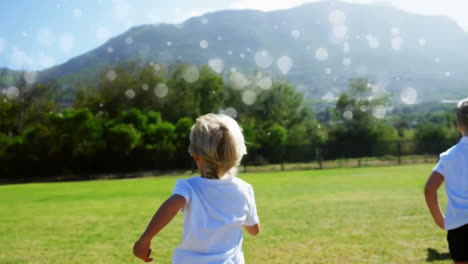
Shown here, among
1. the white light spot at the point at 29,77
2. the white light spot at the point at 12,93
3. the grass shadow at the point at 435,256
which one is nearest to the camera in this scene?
the grass shadow at the point at 435,256

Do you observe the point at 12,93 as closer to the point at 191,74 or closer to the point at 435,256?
the point at 191,74

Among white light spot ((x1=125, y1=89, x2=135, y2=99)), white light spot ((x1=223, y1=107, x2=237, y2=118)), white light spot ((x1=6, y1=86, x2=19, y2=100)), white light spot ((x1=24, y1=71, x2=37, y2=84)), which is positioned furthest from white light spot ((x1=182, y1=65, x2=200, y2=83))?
white light spot ((x1=24, y1=71, x2=37, y2=84))

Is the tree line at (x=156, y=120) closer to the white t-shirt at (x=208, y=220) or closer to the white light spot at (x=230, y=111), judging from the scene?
the white light spot at (x=230, y=111)

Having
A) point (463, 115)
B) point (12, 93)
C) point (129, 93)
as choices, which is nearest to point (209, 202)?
point (463, 115)

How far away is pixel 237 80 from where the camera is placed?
57.9 metres

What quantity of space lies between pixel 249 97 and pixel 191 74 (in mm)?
7978

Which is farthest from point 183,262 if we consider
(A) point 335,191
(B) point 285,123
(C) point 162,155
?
(B) point 285,123

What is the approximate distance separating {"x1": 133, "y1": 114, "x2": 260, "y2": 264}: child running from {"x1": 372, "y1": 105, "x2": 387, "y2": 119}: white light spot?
49913 mm

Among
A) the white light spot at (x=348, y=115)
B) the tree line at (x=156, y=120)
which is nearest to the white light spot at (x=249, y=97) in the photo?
the tree line at (x=156, y=120)

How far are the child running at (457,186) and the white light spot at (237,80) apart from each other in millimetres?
54345

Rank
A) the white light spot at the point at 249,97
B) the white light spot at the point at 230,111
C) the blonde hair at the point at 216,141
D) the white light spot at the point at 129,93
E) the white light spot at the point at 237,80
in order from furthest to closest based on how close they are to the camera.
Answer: the white light spot at the point at 237,80
the white light spot at the point at 249,97
the white light spot at the point at 230,111
the white light spot at the point at 129,93
the blonde hair at the point at 216,141

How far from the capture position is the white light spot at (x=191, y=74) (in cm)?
5209

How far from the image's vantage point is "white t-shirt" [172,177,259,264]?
205 cm

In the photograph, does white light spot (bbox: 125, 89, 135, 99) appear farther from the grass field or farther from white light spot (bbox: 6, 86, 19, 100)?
the grass field
